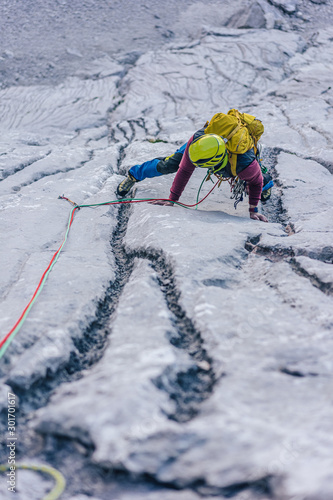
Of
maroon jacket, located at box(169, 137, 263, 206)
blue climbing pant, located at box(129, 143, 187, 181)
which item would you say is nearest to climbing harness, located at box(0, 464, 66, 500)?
maroon jacket, located at box(169, 137, 263, 206)

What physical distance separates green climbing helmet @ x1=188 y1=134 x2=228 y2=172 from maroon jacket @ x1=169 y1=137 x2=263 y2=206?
0.69 ft

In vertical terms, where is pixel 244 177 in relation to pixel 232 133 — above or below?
below

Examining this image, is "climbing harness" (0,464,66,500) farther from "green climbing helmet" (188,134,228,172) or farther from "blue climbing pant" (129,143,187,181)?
"blue climbing pant" (129,143,187,181)

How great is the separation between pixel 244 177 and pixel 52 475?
2501 millimetres

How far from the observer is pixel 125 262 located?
8.70ft

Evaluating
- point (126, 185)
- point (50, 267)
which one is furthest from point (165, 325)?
point (126, 185)

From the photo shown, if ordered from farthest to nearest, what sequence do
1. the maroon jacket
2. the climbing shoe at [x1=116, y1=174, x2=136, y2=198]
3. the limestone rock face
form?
the climbing shoe at [x1=116, y1=174, x2=136, y2=198] → the maroon jacket → the limestone rock face

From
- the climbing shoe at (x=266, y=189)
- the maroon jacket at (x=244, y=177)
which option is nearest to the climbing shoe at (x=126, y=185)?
the maroon jacket at (x=244, y=177)

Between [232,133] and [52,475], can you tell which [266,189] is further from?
[52,475]

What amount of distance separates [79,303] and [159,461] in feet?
3.42

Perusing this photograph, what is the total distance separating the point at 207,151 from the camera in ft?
9.03

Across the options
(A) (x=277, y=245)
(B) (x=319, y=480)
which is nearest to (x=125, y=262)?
(A) (x=277, y=245)

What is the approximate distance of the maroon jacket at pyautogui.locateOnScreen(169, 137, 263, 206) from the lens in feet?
10.0

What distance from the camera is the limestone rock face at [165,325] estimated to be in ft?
3.78
